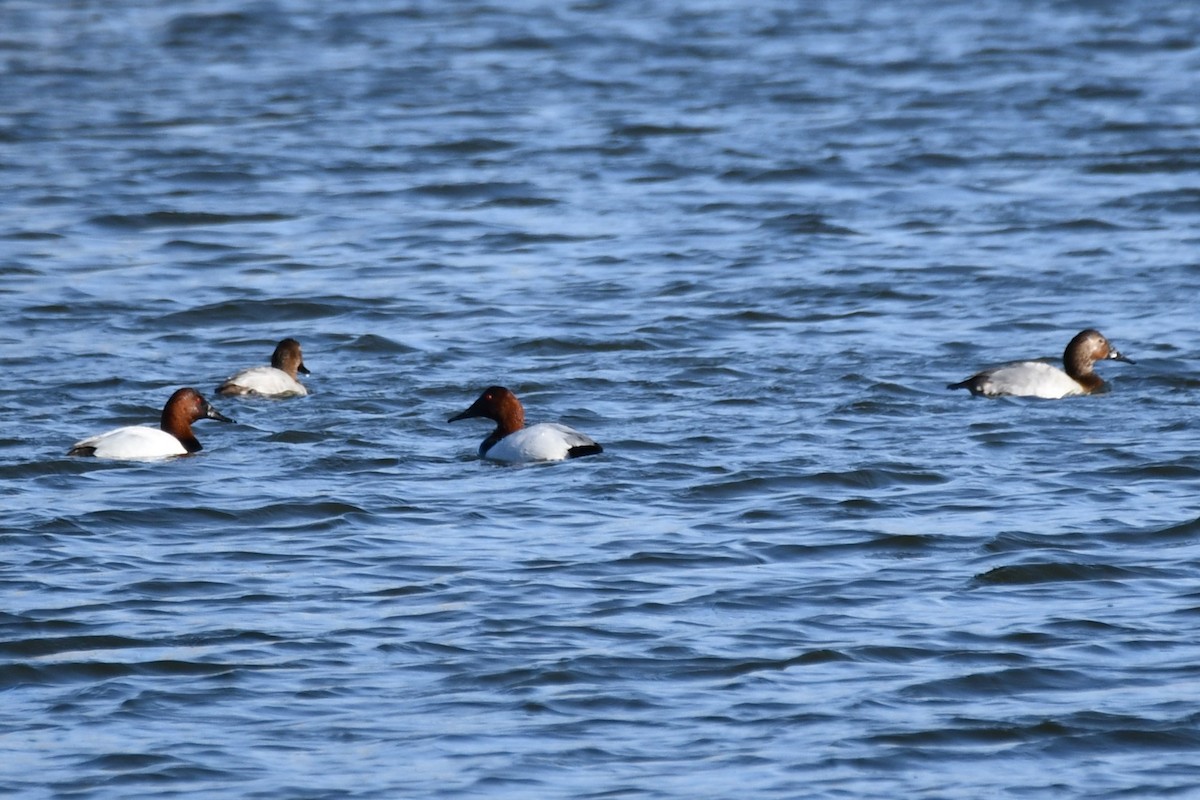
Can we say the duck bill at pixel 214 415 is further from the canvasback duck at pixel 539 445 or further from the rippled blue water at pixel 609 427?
the canvasback duck at pixel 539 445

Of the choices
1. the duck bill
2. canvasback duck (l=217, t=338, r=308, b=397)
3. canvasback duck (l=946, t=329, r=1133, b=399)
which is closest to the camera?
the duck bill

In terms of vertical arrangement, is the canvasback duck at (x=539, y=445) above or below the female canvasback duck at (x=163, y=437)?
below

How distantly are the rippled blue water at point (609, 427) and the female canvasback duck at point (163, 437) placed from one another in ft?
0.38

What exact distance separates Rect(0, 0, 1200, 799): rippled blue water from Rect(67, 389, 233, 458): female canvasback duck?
114mm

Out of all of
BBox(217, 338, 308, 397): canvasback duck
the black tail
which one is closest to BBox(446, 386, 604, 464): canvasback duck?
the black tail

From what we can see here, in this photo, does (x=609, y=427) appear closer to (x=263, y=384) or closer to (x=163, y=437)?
(x=263, y=384)

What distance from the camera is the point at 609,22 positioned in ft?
109

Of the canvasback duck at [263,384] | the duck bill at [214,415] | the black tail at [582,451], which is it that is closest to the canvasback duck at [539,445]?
the black tail at [582,451]

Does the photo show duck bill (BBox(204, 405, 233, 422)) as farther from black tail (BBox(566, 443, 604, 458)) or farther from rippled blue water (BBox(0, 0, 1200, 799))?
black tail (BBox(566, 443, 604, 458))

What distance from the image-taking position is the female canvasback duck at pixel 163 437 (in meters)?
12.5

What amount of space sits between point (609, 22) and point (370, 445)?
835 inches

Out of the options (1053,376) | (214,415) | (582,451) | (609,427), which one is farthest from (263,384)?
(1053,376)

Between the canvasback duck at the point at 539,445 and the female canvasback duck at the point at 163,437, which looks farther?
the female canvasback duck at the point at 163,437

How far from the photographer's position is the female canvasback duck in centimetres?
1250
